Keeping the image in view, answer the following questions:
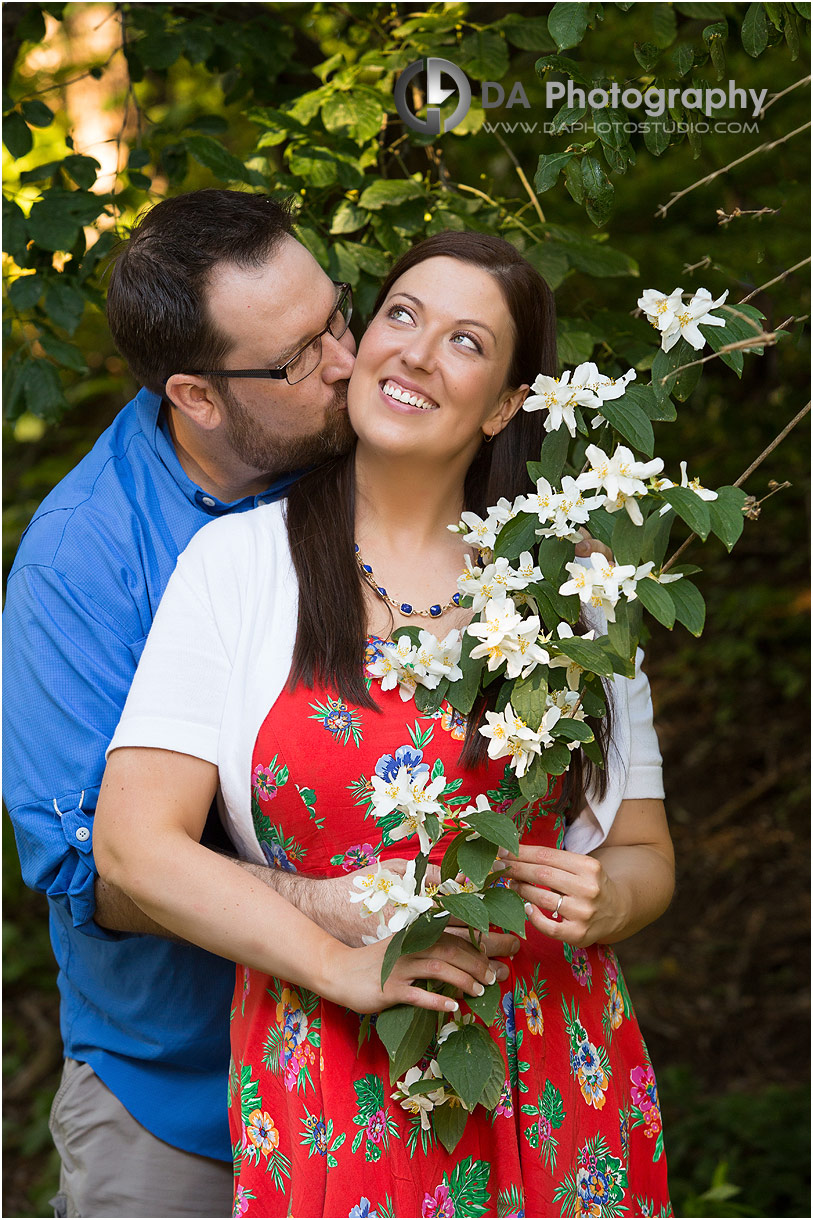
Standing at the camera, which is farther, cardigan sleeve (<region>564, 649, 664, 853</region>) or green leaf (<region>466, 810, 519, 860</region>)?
cardigan sleeve (<region>564, 649, 664, 853</region>)

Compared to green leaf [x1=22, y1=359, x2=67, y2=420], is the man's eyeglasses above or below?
below

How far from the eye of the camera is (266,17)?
2486 mm

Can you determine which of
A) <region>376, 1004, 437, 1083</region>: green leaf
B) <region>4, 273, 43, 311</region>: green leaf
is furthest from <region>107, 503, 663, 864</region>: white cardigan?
<region>4, 273, 43, 311</region>: green leaf

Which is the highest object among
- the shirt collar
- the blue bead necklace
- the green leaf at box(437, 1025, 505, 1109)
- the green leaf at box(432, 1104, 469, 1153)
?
the shirt collar

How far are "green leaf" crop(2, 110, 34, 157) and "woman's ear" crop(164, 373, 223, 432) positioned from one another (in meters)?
0.82

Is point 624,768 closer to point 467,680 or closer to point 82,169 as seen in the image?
point 467,680

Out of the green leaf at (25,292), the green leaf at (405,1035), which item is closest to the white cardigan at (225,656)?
the green leaf at (405,1035)

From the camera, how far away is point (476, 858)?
127 centimetres

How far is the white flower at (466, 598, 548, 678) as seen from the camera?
1.29 meters

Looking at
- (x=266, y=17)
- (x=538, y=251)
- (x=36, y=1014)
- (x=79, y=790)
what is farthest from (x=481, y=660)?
(x=36, y=1014)

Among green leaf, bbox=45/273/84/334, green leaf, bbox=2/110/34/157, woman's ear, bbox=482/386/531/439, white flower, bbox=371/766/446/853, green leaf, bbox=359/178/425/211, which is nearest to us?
white flower, bbox=371/766/446/853

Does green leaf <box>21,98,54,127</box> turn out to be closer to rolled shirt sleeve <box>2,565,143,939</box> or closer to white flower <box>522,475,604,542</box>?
rolled shirt sleeve <box>2,565,143,939</box>

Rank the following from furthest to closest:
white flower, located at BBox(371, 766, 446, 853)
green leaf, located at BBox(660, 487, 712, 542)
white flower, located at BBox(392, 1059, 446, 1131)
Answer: white flower, located at BBox(392, 1059, 446, 1131)
white flower, located at BBox(371, 766, 446, 853)
green leaf, located at BBox(660, 487, 712, 542)

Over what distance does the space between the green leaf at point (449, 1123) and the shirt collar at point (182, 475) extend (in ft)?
3.11
